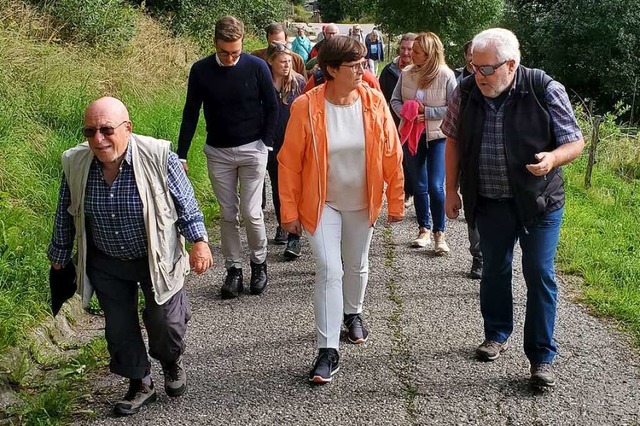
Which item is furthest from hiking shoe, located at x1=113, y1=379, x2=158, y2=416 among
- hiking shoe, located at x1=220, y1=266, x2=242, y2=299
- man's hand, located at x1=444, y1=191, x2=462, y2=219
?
man's hand, located at x1=444, y1=191, x2=462, y2=219

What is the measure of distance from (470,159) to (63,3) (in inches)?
402

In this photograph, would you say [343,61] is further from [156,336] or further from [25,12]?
[25,12]

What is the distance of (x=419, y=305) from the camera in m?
5.85

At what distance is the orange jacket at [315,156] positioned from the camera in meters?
4.55

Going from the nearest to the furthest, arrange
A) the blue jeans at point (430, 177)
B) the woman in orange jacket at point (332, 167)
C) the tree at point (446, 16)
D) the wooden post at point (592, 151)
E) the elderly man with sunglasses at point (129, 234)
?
the elderly man with sunglasses at point (129, 234) < the woman in orange jacket at point (332, 167) < the blue jeans at point (430, 177) < the wooden post at point (592, 151) < the tree at point (446, 16)

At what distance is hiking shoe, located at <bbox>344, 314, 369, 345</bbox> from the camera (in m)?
5.11

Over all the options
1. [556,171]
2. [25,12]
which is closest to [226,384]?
[556,171]

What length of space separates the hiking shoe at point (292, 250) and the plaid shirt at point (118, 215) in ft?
9.51

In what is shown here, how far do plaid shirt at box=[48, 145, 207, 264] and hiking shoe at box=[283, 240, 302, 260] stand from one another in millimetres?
2899

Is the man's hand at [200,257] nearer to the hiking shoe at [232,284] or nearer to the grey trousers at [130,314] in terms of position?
the grey trousers at [130,314]

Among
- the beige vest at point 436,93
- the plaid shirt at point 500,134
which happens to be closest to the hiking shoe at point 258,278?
the beige vest at point 436,93

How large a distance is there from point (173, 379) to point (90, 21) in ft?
32.3

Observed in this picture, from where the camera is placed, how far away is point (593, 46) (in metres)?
23.9

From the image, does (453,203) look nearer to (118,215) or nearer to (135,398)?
(118,215)
